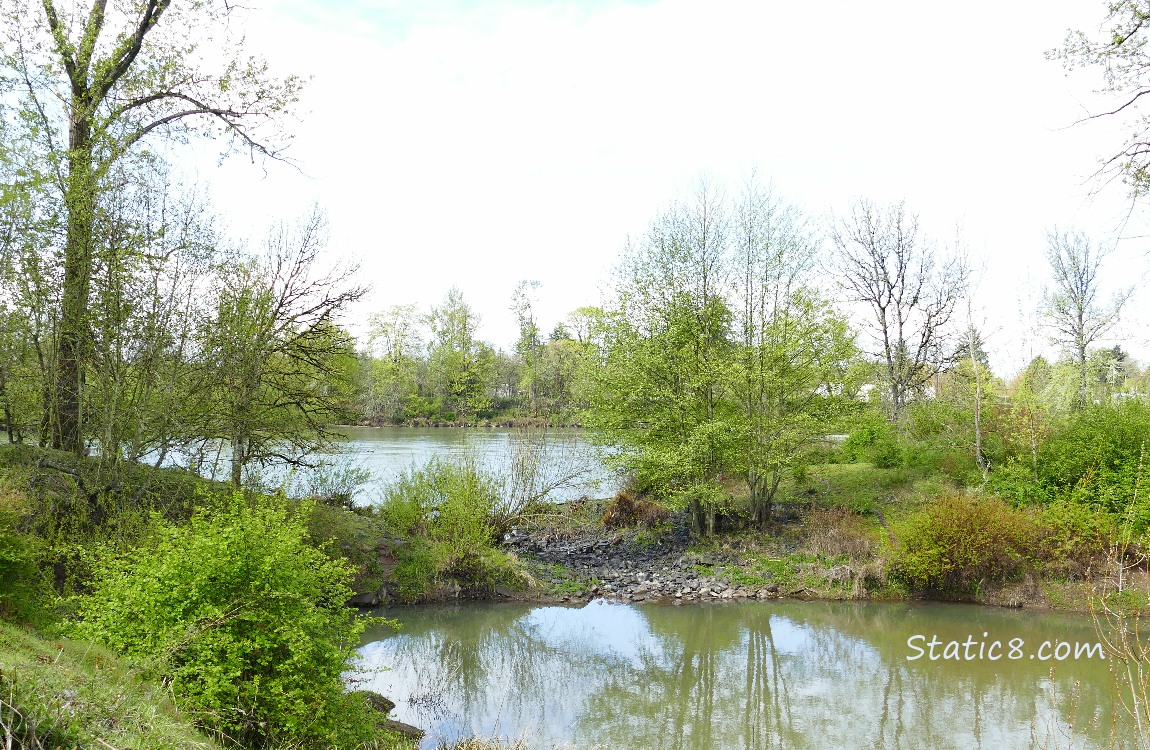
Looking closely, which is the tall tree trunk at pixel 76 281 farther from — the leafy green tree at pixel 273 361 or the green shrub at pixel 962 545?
the green shrub at pixel 962 545

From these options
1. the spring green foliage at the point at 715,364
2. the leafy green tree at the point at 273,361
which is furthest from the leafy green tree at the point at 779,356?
the leafy green tree at the point at 273,361

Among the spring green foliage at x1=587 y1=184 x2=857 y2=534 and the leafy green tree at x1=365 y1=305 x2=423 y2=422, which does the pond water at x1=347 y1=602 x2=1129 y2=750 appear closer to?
the spring green foliage at x1=587 y1=184 x2=857 y2=534

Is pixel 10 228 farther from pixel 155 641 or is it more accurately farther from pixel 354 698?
pixel 354 698

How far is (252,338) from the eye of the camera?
11.7 metres

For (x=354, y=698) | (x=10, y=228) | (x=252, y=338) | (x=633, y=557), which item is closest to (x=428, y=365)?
(x=633, y=557)

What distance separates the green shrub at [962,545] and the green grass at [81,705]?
12.8 meters

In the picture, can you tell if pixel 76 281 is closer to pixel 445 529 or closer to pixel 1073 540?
pixel 445 529

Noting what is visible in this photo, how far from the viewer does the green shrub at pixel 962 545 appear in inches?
521

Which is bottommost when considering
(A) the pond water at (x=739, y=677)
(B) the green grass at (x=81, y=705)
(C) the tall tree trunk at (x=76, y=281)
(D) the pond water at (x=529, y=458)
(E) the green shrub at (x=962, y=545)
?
(A) the pond water at (x=739, y=677)

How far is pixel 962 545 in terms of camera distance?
1322 centimetres

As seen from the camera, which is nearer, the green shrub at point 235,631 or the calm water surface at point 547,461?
the green shrub at point 235,631

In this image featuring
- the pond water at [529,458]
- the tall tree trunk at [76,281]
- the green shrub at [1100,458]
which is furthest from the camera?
the pond water at [529,458]

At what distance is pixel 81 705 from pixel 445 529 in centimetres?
1074

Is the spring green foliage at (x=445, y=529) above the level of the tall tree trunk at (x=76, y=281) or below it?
below
